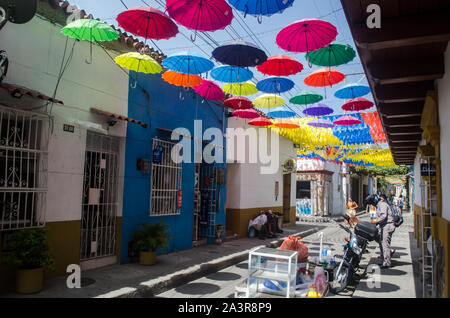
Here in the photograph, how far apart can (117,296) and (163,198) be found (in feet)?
12.5

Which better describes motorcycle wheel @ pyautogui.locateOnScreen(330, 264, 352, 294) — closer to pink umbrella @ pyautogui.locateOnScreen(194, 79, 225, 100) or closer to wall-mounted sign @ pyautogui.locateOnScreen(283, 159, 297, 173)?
pink umbrella @ pyautogui.locateOnScreen(194, 79, 225, 100)

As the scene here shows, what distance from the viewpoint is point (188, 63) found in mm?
7410

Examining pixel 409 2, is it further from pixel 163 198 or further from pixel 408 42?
pixel 163 198

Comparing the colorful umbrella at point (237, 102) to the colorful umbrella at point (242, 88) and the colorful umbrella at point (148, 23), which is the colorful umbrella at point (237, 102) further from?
the colorful umbrella at point (148, 23)

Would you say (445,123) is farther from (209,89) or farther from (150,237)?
(209,89)

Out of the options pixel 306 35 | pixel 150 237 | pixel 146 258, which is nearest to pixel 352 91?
pixel 306 35

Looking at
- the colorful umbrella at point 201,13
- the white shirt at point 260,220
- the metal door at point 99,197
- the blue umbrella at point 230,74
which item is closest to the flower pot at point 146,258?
the metal door at point 99,197

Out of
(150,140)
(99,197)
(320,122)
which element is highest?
(320,122)

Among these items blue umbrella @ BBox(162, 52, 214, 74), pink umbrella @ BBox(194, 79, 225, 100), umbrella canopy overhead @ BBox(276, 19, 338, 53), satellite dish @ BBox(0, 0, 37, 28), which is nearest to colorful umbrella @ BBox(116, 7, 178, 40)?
blue umbrella @ BBox(162, 52, 214, 74)

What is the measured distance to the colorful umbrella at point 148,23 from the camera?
6035 mm

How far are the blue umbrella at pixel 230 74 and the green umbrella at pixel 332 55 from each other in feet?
5.55

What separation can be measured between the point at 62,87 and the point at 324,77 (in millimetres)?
5787

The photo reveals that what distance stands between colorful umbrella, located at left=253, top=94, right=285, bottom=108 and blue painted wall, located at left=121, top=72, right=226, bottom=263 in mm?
1930

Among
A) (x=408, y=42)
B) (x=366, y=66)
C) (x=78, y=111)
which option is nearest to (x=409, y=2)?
(x=408, y=42)
